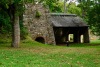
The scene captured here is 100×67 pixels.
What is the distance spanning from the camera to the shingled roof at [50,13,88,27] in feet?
157

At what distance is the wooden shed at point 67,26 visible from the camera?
48.0 metres

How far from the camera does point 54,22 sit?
4747 centimetres

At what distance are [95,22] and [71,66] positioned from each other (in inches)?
1317

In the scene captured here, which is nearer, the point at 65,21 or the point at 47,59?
the point at 47,59

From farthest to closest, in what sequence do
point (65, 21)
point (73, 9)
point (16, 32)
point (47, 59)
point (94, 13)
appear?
point (73, 9)
point (65, 21)
point (94, 13)
point (16, 32)
point (47, 59)

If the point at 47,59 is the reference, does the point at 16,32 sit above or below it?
above

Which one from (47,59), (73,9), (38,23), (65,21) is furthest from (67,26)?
(73,9)

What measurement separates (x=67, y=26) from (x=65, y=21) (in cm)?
156

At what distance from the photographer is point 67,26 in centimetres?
4781

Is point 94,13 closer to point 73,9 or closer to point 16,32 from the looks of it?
point 16,32

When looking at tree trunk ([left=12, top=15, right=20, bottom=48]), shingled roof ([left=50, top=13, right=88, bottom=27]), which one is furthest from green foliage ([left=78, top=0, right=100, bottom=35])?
tree trunk ([left=12, top=15, right=20, bottom=48])

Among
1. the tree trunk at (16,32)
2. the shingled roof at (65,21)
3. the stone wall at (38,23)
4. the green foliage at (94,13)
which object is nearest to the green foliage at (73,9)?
the shingled roof at (65,21)

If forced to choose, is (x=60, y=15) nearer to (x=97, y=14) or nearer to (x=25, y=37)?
(x=97, y=14)

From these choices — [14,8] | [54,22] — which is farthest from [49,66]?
[54,22]
